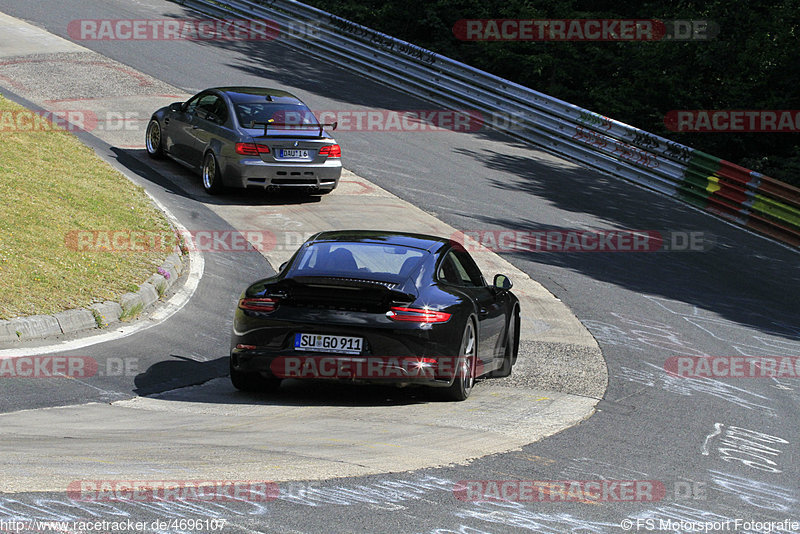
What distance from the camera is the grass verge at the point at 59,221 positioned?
10.3m

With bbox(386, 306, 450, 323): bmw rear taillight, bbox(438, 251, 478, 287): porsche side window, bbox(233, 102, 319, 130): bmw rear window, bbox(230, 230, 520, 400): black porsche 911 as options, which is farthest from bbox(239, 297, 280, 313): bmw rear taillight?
bbox(233, 102, 319, 130): bmw rear window

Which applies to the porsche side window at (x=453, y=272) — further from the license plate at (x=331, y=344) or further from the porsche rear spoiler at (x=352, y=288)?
the license plate at (x=331, y=344)

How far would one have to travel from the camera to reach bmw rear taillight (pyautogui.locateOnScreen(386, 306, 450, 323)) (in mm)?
8180

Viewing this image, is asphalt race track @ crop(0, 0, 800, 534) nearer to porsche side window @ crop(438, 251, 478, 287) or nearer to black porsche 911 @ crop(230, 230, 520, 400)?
black porsche 911 @ crop(230, 230, 520, 400)

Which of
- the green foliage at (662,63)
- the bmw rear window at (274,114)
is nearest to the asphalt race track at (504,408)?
the bmw rear window at (274,114)

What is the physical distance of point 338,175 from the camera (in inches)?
704

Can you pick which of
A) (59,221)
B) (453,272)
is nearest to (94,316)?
(59,221)

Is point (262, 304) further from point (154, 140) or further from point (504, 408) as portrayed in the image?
point (154, 140)

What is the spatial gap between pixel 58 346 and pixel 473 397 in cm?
366

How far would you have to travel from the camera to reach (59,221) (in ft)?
42.0

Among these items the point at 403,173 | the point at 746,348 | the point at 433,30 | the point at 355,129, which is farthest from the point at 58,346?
the point at 433,30

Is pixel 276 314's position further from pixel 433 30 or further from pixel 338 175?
pixel 433 30

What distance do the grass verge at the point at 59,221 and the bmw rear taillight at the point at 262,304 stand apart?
7.89 feet

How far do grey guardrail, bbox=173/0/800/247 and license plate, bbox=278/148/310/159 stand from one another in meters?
8.01
